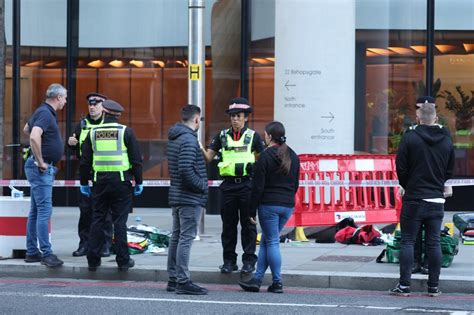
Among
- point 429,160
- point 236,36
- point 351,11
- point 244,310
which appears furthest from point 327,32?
point 244,310

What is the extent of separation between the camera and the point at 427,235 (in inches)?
392

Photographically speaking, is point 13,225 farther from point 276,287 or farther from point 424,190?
point 424,190

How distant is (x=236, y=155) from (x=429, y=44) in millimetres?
8211

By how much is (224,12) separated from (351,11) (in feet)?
13.4

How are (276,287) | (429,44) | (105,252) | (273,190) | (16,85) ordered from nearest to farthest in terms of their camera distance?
(273,190)
(276,287)
(105,252)
(429,44)
(16,85)

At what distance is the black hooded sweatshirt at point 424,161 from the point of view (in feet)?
32.3

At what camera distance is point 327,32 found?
14531mm

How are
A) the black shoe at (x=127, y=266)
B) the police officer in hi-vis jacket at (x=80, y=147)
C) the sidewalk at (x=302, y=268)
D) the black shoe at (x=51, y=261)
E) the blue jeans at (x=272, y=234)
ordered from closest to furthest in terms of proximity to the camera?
1. the blue jeans at (x=272, y=234)
2. the sidewalk at (x=302, y=268)
3. the black shoe at (x=127, y=266)
4. the black shoe at (x=51, y=261)
5. the police officer in hi-vis jacket at (x=80, y=147)

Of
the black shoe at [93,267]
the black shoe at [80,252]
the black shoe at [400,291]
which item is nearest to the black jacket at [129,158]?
the black shoe at [93,267]

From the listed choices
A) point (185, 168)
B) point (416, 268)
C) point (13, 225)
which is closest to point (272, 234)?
point (185, 168)

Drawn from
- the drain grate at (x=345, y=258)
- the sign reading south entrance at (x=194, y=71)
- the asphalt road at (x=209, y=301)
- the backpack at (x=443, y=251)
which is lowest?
the asphalt road at (x=209, y=301)

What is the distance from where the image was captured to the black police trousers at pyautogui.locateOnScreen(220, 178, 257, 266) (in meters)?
10.7

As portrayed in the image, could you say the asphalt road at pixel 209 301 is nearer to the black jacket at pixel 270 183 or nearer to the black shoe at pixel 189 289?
the black shoe at pixel 189 289

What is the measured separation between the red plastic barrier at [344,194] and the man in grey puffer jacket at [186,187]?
3794 millimetres
